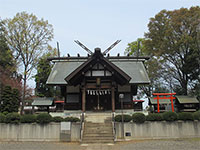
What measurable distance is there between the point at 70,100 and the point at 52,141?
6.56 m

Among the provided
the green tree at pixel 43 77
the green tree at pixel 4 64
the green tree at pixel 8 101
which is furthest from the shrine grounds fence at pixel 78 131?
the green tree at pixel 4 64

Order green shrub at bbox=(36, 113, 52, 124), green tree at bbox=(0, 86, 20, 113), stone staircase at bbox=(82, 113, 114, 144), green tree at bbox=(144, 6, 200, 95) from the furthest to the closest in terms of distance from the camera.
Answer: green tree at bbox=(144, 6, 200, 95)
green tree at bbox=(0, 86, 20, 113)
green shrub at bbox=(36, 113, 52, 124)
stone staircase at bbox=(82, 113, 114, 144)

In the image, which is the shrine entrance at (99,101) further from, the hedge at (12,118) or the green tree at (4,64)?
the green tree at (4,64)

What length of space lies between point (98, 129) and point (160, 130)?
15.5ft

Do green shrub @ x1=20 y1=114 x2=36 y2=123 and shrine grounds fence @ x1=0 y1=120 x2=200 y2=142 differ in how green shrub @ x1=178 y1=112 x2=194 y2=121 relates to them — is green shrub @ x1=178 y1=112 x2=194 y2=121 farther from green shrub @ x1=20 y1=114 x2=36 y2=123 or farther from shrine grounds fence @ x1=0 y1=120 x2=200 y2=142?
green shrub @ x1=20 y1=114 x2=36 y2=123

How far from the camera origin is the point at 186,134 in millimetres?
13445

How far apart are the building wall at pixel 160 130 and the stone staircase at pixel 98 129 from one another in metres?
0.96

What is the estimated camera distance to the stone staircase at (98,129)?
1211 centimetres

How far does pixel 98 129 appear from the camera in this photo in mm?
13289

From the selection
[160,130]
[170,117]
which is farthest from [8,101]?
[170,117]

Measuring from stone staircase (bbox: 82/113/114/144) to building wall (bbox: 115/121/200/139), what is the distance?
960 millimetres

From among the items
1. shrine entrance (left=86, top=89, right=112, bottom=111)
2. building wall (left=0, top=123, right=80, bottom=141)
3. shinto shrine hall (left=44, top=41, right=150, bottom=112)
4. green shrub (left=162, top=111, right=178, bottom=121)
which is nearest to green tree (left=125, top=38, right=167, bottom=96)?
shinto shrine hall (left=44, top=41, right=150, bottom=112)

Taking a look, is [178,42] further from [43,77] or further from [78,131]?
[43,77]

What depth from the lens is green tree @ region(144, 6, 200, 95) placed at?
950 inches
